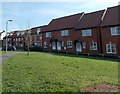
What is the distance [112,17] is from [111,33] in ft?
11.8

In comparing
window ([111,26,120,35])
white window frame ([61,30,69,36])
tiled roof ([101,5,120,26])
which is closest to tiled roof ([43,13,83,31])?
white window frame ([61,30,69,36])

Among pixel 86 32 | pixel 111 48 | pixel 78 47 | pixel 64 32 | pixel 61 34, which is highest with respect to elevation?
pixel 64 32

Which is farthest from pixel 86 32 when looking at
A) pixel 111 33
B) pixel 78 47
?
pixel 111 33

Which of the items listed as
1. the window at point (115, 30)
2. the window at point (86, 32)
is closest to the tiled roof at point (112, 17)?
the window at point (115, 30)

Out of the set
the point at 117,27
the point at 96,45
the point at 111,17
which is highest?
the point at 111,17

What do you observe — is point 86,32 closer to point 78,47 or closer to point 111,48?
point 78,47

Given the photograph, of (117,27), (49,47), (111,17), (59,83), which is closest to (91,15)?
(111,17)

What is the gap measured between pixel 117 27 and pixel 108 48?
4.34 m

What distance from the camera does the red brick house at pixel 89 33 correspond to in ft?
97.0

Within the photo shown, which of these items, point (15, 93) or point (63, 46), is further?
point (63, 46)

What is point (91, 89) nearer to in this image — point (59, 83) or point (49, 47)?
point (59, 83)

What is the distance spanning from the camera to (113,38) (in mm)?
26719

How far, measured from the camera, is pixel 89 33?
30984 mm

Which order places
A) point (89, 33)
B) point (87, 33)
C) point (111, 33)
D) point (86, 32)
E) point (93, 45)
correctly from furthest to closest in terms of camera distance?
point (86, 32) < point (87, 33) < point (89, 33) < point (93, 45) < point (111, 33)
